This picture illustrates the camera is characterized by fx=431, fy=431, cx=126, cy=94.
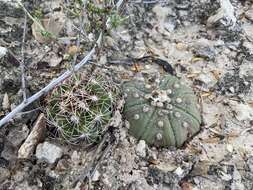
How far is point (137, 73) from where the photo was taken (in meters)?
2.92

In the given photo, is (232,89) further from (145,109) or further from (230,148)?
(145,109)

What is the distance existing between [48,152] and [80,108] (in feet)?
1.06

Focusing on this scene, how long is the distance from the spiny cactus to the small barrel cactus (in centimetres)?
15

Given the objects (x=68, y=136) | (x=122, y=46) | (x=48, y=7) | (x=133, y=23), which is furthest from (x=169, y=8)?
(x=68, y=136)

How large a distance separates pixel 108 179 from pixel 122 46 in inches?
42.1

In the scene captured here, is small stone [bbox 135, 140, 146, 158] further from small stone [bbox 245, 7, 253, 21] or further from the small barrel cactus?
small stone [bbox 245, 7, 253, 21]

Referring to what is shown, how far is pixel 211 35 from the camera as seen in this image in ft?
10.6

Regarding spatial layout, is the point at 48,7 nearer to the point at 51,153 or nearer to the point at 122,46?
the point at 122,46

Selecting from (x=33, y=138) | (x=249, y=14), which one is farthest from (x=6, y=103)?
(x=249, y=14)

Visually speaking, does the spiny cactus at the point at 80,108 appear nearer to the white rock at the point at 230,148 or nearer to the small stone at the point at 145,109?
the small stone at the point at 145,109

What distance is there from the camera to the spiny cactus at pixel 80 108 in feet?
7.68

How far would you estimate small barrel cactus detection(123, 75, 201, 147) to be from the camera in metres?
2.47

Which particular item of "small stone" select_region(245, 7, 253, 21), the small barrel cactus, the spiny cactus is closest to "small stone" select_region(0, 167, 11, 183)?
the spiny cactus

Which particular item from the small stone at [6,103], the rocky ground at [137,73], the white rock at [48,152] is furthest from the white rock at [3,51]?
the white rock at [48,152]
